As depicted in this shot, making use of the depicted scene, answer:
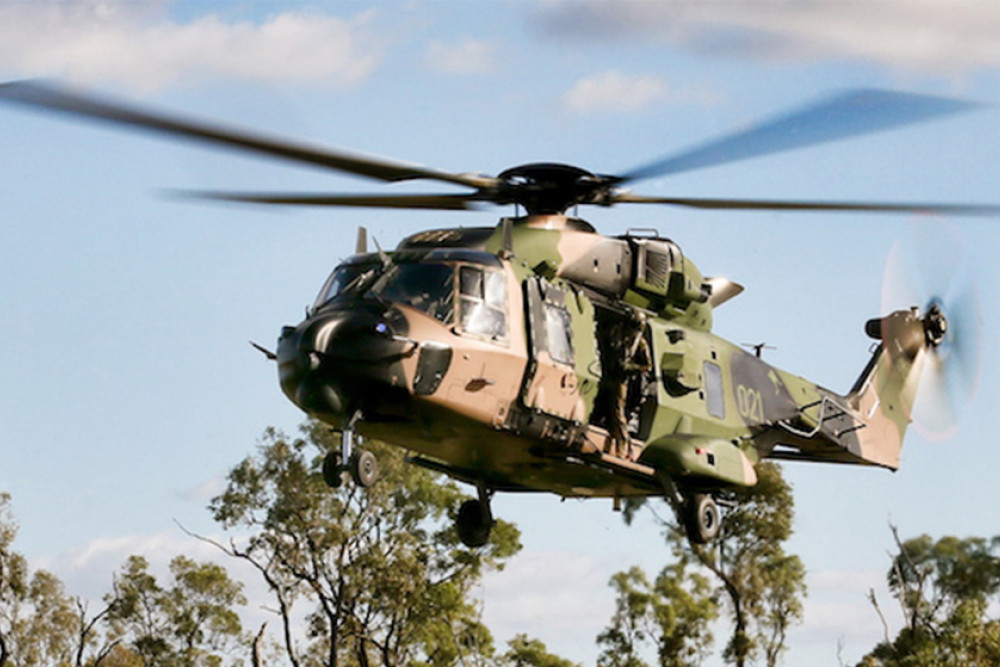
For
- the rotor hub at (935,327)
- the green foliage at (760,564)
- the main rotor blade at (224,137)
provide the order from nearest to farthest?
the main rotor blade at (224,137)
the rotor hub at (935,327)
the green foliage at (760,564)

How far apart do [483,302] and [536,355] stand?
2.91ft

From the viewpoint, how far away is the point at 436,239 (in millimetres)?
19250

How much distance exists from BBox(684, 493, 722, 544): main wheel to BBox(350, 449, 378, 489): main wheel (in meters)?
4.82

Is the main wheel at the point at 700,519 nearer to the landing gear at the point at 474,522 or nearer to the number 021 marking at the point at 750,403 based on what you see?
the number 021 marking at the point at 750,403

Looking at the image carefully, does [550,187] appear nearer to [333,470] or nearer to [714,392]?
[714,392]

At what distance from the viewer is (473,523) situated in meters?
20.5

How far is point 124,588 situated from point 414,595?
1127cm

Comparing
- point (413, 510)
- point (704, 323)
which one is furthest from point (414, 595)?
point (704, 323)

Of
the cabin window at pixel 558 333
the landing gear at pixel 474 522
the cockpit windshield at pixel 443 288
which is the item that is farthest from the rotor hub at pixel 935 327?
the cockpit windshield at pixel 443 288

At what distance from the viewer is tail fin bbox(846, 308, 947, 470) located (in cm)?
2364

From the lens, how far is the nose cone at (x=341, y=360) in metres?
16.6

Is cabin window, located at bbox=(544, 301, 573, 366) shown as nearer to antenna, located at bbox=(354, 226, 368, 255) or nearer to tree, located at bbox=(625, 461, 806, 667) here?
antenna, located at bbox=(354, 226, 368, 255)

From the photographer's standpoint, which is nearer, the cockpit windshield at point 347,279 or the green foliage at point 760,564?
the cockpit windshield at point 347,279

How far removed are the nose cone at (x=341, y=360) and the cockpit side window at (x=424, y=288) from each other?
0.50 metres
